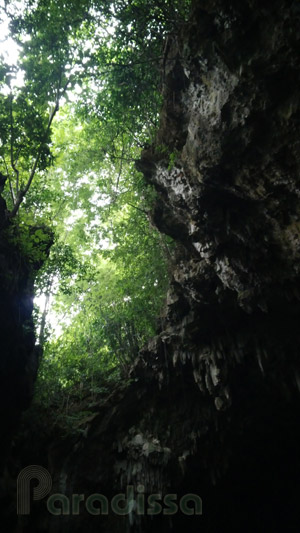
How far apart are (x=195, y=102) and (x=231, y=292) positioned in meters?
4.38

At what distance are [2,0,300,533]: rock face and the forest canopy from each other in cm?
162

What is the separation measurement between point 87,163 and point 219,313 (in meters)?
9.51

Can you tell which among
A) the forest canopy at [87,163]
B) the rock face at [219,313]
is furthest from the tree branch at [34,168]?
the rock face at [219,313]

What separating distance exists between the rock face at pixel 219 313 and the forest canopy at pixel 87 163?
5.30 ft

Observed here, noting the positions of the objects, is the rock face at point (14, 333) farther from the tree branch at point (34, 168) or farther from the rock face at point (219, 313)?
the rock face at point (219, 313)

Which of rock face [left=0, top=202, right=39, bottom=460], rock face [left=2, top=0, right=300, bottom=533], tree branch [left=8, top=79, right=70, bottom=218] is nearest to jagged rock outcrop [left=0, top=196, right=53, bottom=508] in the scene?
rock face [left=0, top=202, right=39, bottom=460]

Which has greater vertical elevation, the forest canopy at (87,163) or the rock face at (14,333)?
the forest canopy at (87,163)

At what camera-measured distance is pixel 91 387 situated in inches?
415

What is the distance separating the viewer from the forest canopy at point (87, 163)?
24.8 ft

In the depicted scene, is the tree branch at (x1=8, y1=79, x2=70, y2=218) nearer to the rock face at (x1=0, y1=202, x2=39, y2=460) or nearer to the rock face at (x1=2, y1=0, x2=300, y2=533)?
the rock face at (x1=0, y1=202, x2=39, y2=460)

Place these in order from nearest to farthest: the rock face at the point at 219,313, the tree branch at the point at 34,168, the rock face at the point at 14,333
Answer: the rock face at the point at 219,313
the rock face at the point at 14,333
the tree branch at the point at 34,168

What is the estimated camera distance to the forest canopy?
7555 mm

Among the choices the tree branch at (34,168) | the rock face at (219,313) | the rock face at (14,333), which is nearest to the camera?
the rock face at (219,313)

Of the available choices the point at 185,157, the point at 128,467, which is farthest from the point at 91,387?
the point at 185,157
